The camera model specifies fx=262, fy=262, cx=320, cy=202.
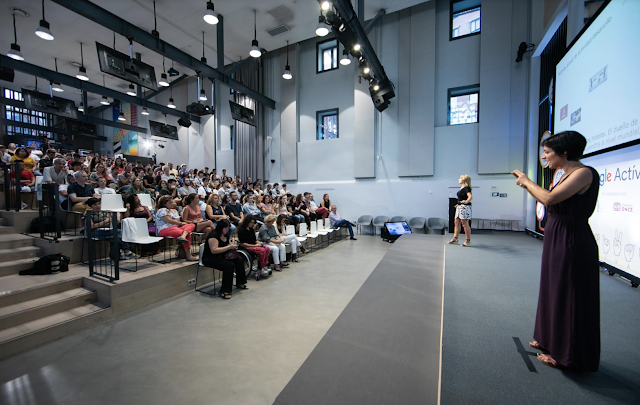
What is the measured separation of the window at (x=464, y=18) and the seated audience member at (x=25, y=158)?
11.4m

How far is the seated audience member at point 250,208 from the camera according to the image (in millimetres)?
6484

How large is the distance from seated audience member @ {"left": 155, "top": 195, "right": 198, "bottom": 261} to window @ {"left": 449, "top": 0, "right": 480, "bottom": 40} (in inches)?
364

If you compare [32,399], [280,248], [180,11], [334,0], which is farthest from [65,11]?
[32,399]

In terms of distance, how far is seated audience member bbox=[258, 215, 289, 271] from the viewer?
4.80m

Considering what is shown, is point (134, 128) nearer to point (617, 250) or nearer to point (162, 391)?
point (162, 391)

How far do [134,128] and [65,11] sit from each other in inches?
276

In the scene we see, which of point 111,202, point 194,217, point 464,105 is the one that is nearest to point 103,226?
point 111,202

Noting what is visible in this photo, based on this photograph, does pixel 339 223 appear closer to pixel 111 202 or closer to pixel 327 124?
pixel 327 124

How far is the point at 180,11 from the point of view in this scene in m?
7.88

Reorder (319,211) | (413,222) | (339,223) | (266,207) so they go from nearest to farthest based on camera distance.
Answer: (266,207) < (339,223) < (413,222) < (319,211)

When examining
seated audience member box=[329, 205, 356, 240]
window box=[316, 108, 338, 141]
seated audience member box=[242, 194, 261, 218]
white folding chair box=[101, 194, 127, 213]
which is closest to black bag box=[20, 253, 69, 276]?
white folding chair box=[101, 194, 127, 213]

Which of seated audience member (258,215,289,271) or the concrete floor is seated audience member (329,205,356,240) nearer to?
seated audience member (258,215,289,271)

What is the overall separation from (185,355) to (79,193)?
3.89 meters

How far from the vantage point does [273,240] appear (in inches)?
195
